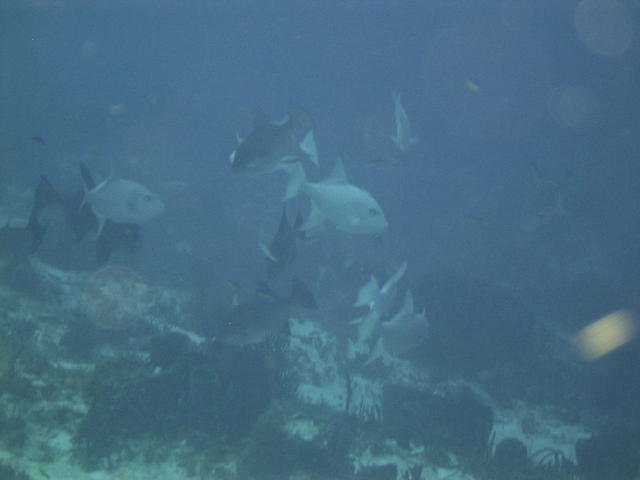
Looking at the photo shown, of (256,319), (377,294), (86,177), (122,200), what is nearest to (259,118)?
(122,200)

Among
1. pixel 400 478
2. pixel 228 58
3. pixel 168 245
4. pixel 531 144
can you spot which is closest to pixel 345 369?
pixel 400 478

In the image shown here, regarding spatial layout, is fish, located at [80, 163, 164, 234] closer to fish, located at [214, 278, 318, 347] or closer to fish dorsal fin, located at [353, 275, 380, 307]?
fish, located at [214, 278, 318, 347]

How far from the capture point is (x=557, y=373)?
11336mm

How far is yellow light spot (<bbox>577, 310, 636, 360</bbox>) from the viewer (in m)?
12.7

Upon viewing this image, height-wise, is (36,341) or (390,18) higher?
(390,18)

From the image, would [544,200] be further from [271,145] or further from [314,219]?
[271,145]

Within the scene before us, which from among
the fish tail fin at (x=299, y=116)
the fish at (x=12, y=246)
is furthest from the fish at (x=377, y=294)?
the fish at (x=12, y=246)

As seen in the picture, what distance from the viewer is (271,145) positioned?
150 inches

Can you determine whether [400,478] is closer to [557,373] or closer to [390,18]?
[557,373]

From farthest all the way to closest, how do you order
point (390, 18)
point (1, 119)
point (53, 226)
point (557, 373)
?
point (390, 18) → point (1, 119) → point (53, 226) → point (557, 373)

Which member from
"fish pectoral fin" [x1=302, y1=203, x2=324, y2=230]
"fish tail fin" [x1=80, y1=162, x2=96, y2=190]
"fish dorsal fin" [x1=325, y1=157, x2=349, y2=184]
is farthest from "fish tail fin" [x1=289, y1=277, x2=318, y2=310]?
"fish tail fin" [x1=80, y1=162, x2=96, y2=190]

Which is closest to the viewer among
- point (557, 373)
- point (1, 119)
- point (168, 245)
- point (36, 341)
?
point (36, 341)

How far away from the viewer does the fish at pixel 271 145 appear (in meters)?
3.75

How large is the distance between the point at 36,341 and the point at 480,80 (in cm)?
6659
